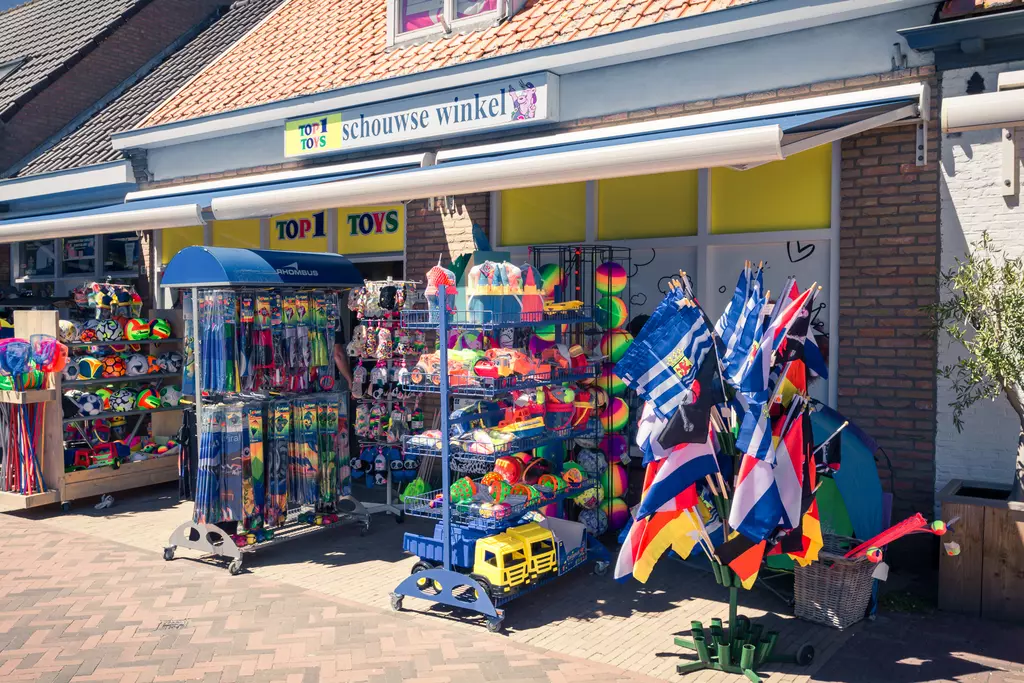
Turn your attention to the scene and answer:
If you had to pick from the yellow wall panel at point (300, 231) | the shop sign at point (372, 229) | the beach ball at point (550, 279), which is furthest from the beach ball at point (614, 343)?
the yellow wall panel at point (300, 231)

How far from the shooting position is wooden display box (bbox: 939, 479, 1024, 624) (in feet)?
17.8

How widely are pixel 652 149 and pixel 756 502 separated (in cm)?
240

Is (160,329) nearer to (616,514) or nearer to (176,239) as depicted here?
(176,239)

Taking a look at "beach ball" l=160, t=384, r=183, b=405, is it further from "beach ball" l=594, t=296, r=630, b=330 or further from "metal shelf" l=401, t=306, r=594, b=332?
"beach ball" l=594, t=296, r=630, b=330

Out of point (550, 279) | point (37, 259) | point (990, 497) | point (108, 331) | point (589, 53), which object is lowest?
point (990, 497)

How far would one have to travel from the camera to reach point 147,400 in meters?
9.56

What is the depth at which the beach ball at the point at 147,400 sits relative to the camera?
9531 mm

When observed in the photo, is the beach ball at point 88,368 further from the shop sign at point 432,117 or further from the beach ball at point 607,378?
the beach ball at point 607,378

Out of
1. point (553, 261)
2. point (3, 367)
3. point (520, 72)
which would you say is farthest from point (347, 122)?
point (3, 367)

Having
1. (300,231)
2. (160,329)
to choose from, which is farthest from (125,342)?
(300,231)

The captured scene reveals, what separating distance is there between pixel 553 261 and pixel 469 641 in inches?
159

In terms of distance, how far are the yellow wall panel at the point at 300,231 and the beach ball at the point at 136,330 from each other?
6.46 feet

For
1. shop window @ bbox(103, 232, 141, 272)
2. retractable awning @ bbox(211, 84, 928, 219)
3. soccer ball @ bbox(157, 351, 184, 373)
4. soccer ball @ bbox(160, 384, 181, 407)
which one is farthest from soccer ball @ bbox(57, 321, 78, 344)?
shop window @ bbox(103, 232, 141, 272)

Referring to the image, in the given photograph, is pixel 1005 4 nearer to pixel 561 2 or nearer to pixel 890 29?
pixel 890 29
